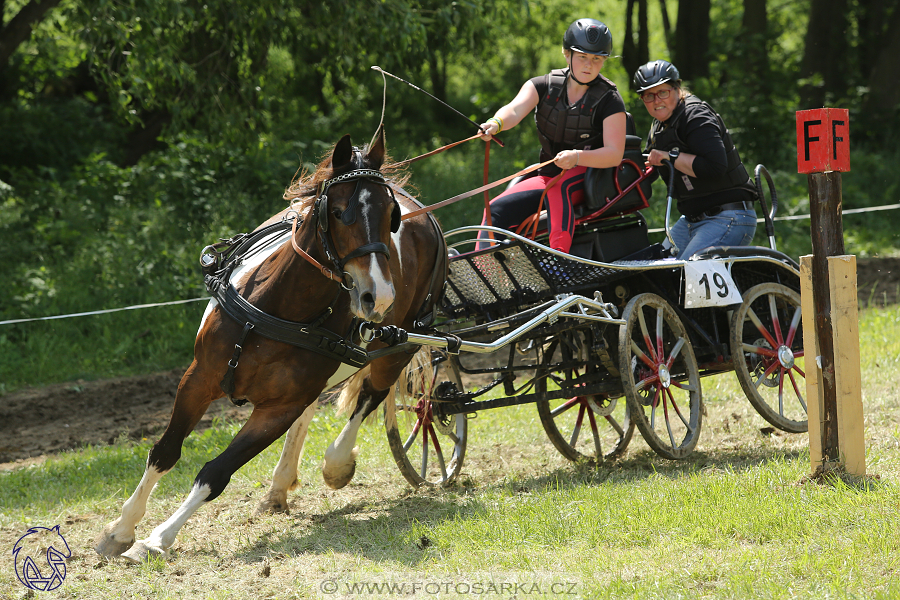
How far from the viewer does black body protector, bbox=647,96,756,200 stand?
5.32 metres

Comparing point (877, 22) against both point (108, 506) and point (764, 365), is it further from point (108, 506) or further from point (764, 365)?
point (108, 506)

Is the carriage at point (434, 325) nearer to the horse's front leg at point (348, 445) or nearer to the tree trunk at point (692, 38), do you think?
the horse's front leg at point (348, 445)

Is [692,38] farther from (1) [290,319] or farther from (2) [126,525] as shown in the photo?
(2) [126,525]

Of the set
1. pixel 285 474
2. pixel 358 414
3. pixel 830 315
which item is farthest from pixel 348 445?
pixel 830 315

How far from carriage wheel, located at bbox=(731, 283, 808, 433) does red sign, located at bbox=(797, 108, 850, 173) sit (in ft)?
4.05

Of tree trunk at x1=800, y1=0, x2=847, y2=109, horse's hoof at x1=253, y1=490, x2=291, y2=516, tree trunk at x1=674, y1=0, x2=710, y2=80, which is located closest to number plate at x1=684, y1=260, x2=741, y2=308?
horse's hoof at x1=253, y1=490, x2=291, y2=516

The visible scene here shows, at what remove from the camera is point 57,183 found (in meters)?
10.9

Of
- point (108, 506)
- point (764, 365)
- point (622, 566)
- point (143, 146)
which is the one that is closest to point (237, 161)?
point (143, 146)

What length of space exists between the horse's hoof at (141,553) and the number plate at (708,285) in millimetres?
3033

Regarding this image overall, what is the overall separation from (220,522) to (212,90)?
625 cm

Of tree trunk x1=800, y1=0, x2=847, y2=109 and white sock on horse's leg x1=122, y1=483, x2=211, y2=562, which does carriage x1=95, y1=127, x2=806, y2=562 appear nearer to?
white sock on horse's leg x1=122, y1=483, x2=211, y2=562

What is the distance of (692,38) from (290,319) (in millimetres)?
12858

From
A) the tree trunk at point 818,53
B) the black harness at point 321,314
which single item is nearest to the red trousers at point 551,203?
the black harness at point 321,314

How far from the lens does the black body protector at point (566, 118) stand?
4992 mm
